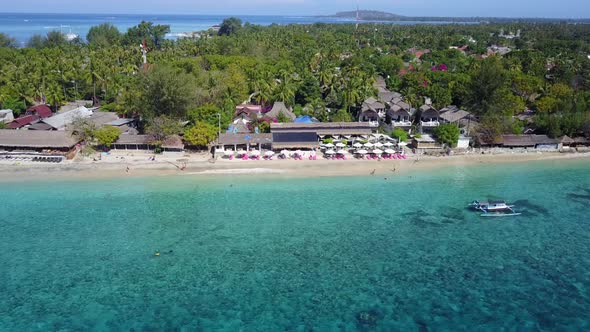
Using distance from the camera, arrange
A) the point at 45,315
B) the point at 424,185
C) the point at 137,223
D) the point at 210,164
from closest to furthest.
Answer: the point at 45,315 < the point at 137,223 < the point at 424,185 < the point at 210,164

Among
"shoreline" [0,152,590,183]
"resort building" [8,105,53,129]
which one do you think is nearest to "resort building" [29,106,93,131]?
"resort building" [8,105,53,129]

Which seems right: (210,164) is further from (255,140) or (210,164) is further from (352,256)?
(352,256)

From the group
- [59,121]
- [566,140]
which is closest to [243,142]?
[59,121]

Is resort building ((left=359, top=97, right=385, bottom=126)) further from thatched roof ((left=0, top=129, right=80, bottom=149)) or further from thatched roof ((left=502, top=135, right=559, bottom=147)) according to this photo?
thatched roof ((left=0, top=129, right=80, bottom=149))

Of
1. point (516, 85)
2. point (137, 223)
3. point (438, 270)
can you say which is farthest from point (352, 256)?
point (516, 85)

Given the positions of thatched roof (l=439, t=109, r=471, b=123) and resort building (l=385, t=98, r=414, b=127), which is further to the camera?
resort building (l=385, t=98, r=414, b=127)
